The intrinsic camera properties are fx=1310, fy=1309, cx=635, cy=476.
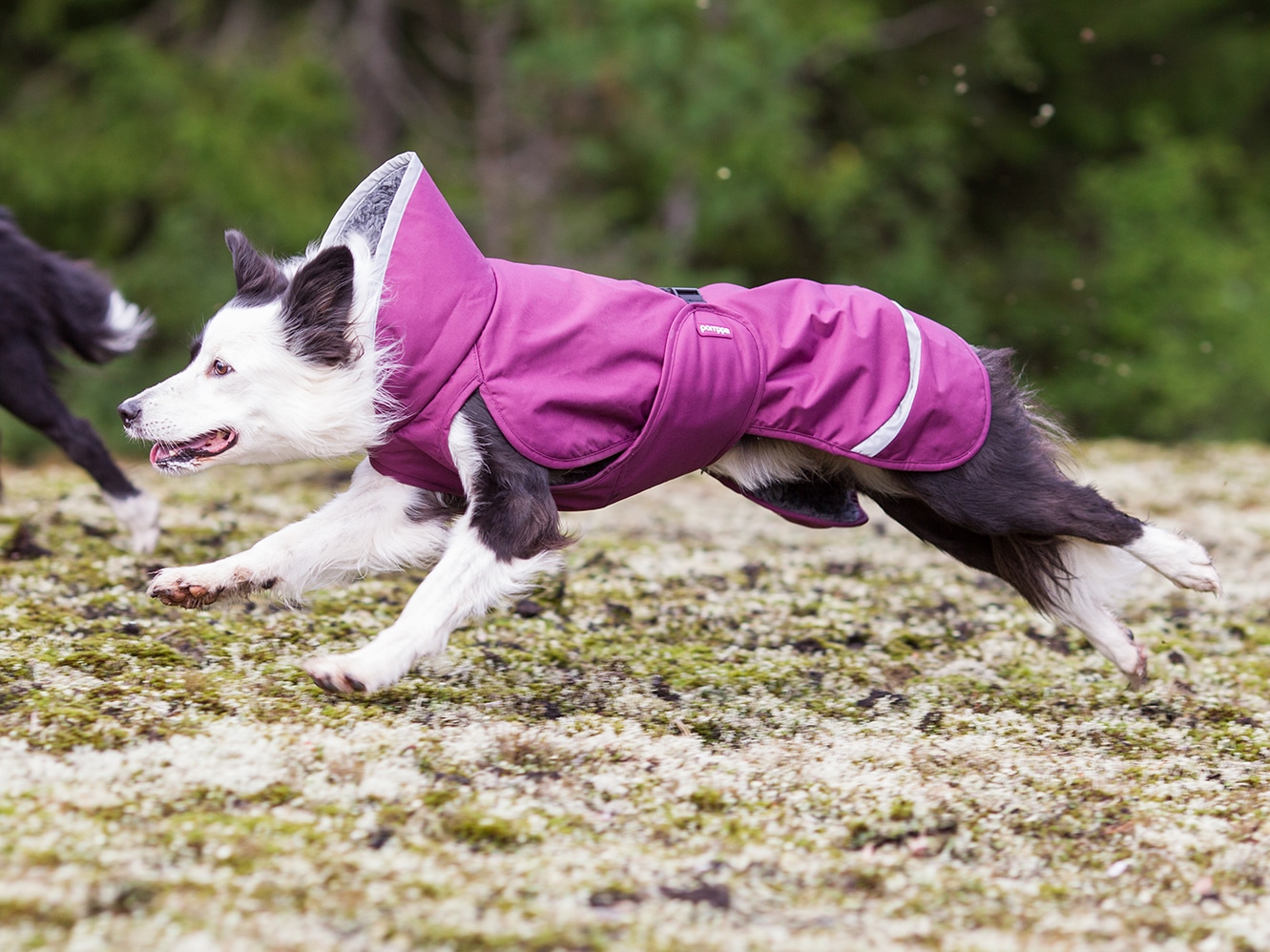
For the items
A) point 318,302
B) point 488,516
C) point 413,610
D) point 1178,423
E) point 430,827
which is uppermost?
point 318,302

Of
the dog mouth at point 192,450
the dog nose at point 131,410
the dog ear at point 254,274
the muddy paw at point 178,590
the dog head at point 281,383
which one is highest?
the dog ear at point 254,274

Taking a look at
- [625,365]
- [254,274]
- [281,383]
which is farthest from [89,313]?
[625,365]

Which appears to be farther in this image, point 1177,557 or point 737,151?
point 737,151

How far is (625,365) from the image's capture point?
3342mm

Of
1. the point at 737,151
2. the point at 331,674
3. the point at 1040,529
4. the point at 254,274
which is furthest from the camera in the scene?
the point at 737,151

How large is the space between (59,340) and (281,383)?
211 centimetres

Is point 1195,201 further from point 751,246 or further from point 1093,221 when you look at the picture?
point 751,246

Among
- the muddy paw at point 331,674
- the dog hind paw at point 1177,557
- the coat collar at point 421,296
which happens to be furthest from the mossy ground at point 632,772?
the coat collar at point 421,296

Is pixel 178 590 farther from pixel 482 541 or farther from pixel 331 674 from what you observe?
pixel 482 541

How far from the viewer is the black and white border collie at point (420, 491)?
128 inches

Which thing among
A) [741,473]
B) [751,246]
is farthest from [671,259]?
[741,473]

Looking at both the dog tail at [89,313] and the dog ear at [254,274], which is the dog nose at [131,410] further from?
the dog tail at [89,313]

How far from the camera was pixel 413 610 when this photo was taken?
3.22 meters

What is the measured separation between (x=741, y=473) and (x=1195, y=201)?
12.0 m
